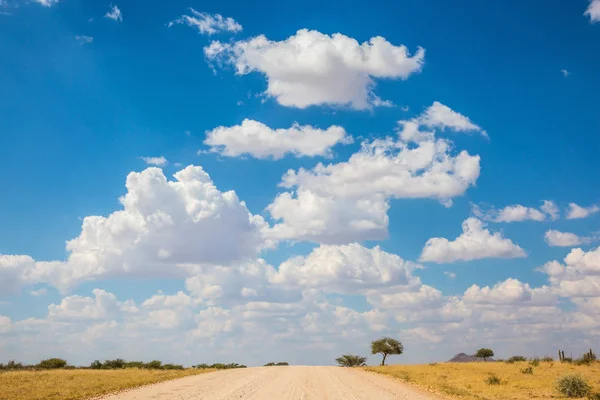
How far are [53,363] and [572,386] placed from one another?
68.9 m

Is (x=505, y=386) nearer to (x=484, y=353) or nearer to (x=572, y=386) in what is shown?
(x=572, y=386)

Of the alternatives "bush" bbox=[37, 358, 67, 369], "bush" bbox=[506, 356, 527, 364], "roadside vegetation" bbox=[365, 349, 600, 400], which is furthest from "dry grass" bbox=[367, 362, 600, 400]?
"bush" bbox=[37, 358, 67, 369]

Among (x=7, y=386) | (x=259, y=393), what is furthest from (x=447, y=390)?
(x=7, y=386)

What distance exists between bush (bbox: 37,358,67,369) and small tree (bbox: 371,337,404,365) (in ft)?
172

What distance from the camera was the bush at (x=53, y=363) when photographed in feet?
249

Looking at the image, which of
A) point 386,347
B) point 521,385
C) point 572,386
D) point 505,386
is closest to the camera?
point 572,386

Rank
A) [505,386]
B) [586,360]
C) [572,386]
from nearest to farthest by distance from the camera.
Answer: [572,386] → [505,386] → [586,360]

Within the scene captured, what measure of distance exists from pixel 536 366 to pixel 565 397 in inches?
1257

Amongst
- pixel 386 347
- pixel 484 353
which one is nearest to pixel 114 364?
pixel 386 347

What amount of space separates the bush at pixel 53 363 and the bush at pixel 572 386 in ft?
221

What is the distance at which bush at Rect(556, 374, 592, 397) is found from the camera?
33.1 meters

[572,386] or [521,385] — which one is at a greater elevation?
[572,386]

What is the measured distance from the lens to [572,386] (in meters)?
33.5

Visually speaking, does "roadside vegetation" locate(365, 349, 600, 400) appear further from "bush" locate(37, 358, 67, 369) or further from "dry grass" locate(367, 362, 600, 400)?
"bush" locate(37, 358, 67, 369)
